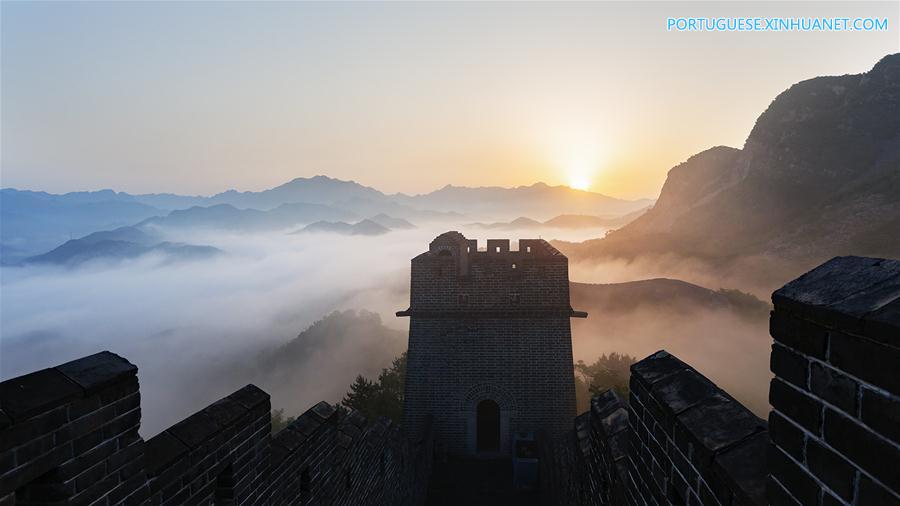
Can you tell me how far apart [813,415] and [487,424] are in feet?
44.2

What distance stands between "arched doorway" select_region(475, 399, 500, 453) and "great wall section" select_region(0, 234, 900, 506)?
336 inches

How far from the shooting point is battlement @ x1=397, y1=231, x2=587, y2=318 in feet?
45.9

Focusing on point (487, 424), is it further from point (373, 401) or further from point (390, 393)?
point (390, 393)

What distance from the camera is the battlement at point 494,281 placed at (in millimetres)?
13992

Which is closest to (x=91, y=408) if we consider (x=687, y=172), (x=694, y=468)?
(x=694, y=468)

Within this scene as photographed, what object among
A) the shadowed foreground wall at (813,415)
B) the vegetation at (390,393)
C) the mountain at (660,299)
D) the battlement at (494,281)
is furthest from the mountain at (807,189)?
the shadowed foreground wall at (813,415)

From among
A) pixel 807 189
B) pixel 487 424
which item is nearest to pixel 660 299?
pixel 487 424

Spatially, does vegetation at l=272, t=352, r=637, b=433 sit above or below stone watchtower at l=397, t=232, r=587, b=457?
below

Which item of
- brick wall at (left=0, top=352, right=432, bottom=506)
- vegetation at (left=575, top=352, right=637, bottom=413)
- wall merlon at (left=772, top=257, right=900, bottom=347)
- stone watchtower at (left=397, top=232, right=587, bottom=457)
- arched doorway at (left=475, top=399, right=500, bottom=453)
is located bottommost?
vegetation at (left=575, top=352, right=637, bottom=413)

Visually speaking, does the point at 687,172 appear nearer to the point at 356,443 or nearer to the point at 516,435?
the point at 516,435

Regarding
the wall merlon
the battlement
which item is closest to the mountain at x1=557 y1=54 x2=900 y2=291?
the battlement

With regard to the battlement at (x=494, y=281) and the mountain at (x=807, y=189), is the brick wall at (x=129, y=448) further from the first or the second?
the mountain at (x=807, y=189)

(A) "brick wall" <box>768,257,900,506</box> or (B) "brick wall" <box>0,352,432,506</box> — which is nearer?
(A) "brick wall" <box>768,257,900,506</box>

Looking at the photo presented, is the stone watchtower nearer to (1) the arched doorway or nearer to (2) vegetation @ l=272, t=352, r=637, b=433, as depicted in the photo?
(1) the arched doorway
